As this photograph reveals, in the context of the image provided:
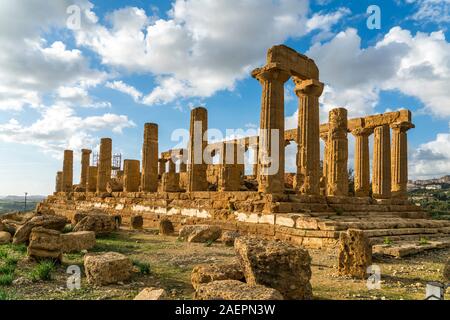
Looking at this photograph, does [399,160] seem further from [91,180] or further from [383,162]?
[91,180]

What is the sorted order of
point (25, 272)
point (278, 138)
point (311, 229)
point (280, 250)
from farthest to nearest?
point (278, 138) < point (311, 229) < point (25, 272) < point (280, 250)

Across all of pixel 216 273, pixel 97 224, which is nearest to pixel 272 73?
pixel 97 224

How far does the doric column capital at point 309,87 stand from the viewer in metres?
15.7

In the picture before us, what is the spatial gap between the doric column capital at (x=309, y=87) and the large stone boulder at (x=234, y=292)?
12.6 meters

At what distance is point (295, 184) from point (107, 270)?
448 inches

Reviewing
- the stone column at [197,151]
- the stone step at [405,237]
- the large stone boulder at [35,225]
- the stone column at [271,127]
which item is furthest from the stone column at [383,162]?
the large stone boulder at [35,225]

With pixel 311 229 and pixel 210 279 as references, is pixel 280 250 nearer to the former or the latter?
pixel 210 279

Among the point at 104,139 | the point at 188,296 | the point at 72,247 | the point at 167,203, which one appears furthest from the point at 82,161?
the point at 188,296

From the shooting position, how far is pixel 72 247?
29.8 feet

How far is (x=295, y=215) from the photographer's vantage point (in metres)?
11.7

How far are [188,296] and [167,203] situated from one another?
13.2 m

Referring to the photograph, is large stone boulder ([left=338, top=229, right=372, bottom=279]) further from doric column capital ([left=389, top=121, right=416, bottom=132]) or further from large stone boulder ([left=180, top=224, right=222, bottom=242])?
doric column capital ([left=389, top=121, right=416, bottom=132])

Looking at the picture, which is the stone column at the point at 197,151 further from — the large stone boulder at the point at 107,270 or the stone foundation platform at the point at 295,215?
the large stone boulder at the point at 107,270

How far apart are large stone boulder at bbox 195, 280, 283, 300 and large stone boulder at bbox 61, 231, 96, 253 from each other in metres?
5.69
